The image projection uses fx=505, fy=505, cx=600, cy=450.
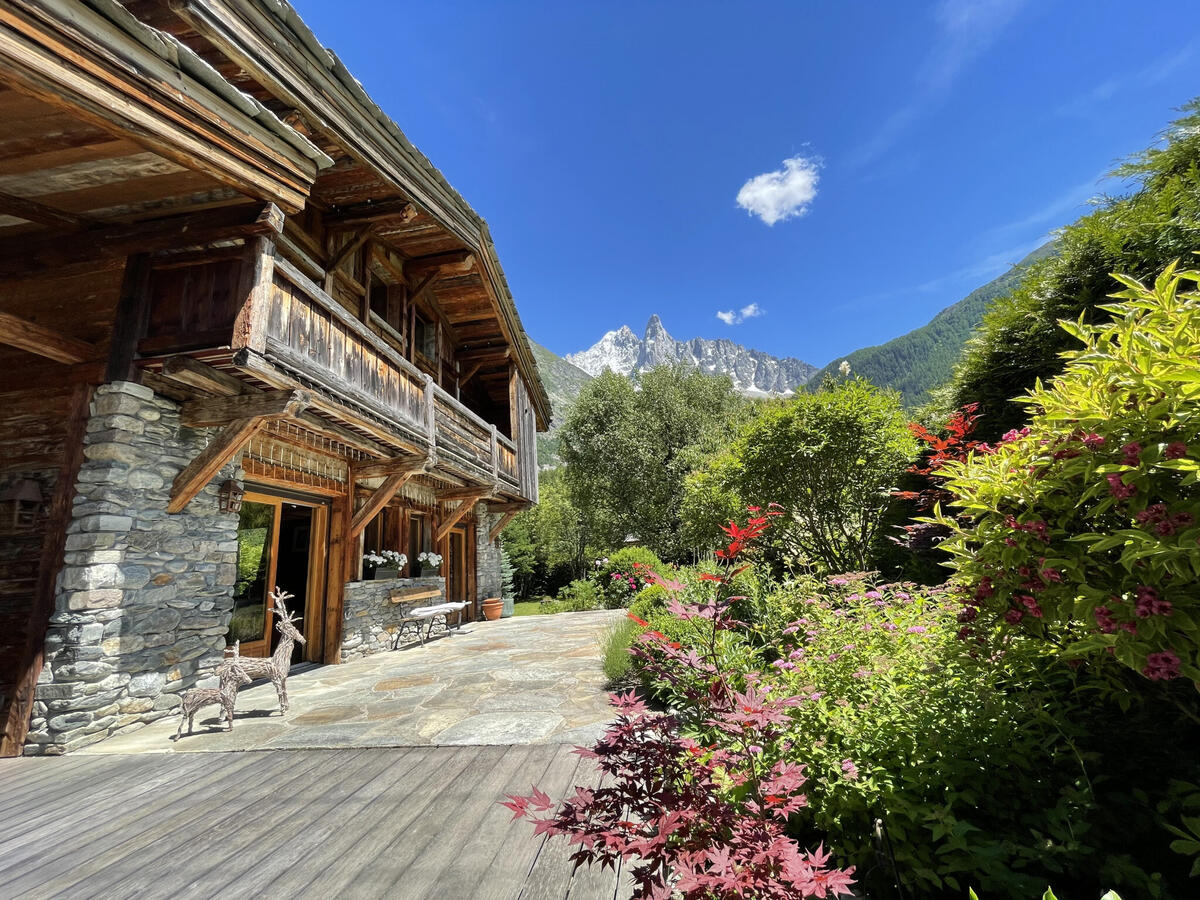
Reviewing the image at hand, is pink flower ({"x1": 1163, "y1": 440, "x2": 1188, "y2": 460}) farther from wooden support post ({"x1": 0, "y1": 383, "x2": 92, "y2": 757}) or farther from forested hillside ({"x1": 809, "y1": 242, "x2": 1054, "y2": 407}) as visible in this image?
forested hillside ({"x1": 809, "y1": 242, "x2": 1054, "y2": 407})

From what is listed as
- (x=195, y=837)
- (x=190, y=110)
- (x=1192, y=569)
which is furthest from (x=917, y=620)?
(x=190, y=110)

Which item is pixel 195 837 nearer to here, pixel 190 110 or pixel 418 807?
pixel 418 807

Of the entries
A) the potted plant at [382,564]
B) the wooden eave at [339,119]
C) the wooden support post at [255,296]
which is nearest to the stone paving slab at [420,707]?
the potted plant at [382,564]

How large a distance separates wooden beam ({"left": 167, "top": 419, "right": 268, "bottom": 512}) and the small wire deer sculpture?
1.65m

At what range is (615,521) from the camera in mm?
20781

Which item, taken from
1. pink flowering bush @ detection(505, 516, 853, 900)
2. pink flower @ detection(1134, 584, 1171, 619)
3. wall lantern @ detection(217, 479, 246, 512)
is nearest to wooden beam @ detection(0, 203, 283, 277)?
wall lantern @ detection(217, 479, 246, 512)

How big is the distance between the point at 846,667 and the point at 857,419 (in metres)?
4.37

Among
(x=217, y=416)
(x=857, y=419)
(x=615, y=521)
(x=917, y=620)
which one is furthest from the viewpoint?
(x=615, y=521)

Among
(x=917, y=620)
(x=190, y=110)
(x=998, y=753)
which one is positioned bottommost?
(x=998, y=753)

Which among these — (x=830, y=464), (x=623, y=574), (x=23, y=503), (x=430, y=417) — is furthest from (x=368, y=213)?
(x=623, y=574)

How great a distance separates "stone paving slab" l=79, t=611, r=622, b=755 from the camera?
12.8 ft

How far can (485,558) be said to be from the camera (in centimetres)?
1353

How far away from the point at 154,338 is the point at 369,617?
199 inches

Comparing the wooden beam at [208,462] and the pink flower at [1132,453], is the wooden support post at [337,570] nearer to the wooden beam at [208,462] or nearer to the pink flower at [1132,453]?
the wooden beam at [208,462]
